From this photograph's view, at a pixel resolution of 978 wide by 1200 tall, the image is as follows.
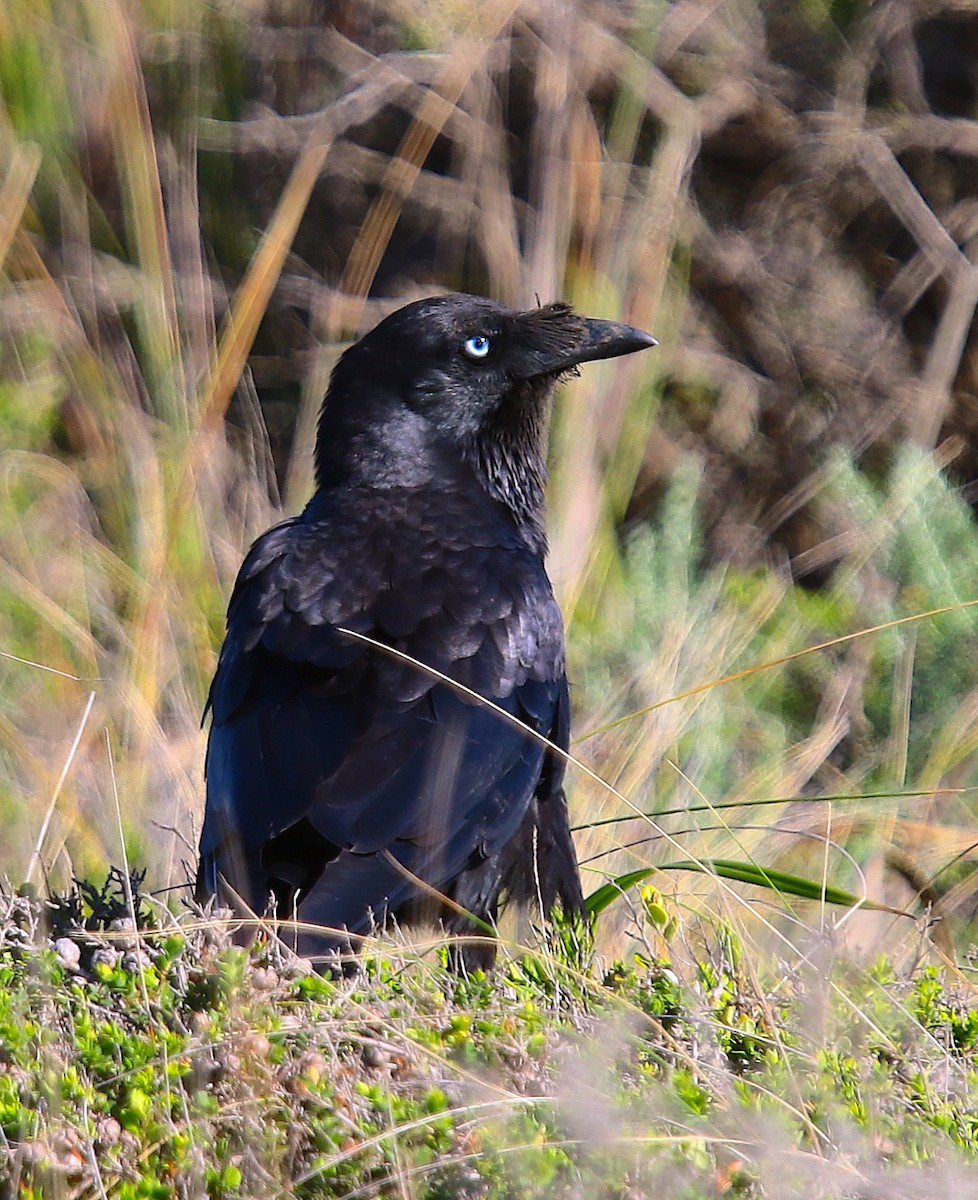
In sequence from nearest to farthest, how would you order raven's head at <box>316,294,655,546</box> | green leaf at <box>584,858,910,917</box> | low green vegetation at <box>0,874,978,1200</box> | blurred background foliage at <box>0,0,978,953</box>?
1. low green vegetation at <box>0,874,978,1200</box>
2. green leaf at <box>584,858,910,917</box>
3. raven's head at <box>316,294,655,546</box>
4. blurred background foliage at <box>0,0,978,953</box>

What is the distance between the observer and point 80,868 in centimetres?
386

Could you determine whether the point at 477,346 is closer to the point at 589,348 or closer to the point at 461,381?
the point at 461,381

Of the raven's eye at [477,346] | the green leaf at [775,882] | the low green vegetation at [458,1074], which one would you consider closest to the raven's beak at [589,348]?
the raven's eye at [477,346]

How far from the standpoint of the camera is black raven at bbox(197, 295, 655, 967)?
127 inches

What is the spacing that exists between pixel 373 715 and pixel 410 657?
163mm

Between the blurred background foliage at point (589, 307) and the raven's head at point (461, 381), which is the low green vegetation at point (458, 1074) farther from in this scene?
the blurred background foliage at point (589, 307)

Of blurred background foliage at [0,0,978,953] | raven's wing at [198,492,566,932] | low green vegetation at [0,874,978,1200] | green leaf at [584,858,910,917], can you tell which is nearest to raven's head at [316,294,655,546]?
raven's wing at [198,492,566,932]

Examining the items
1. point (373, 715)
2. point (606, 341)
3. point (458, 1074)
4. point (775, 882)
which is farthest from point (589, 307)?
point (458, 1074)

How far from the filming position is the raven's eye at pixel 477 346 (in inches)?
→ 165

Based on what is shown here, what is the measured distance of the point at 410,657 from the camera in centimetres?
347

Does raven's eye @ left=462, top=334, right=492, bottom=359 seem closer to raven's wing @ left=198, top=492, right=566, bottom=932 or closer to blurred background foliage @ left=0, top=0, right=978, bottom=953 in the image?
raven's wing @ left=198, top=492, right=566, bottom=932

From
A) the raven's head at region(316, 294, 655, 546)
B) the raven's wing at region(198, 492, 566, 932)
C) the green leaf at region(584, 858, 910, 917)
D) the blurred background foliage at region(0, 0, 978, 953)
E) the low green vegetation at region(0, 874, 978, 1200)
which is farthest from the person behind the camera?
the blurred background foliage at region(0, 0, 978, 953)

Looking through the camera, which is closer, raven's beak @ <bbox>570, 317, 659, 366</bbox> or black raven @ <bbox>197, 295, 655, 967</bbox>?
black raven @ <bbox>197, 295, 655, 967</bbox>

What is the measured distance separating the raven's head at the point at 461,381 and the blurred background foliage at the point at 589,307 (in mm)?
917
